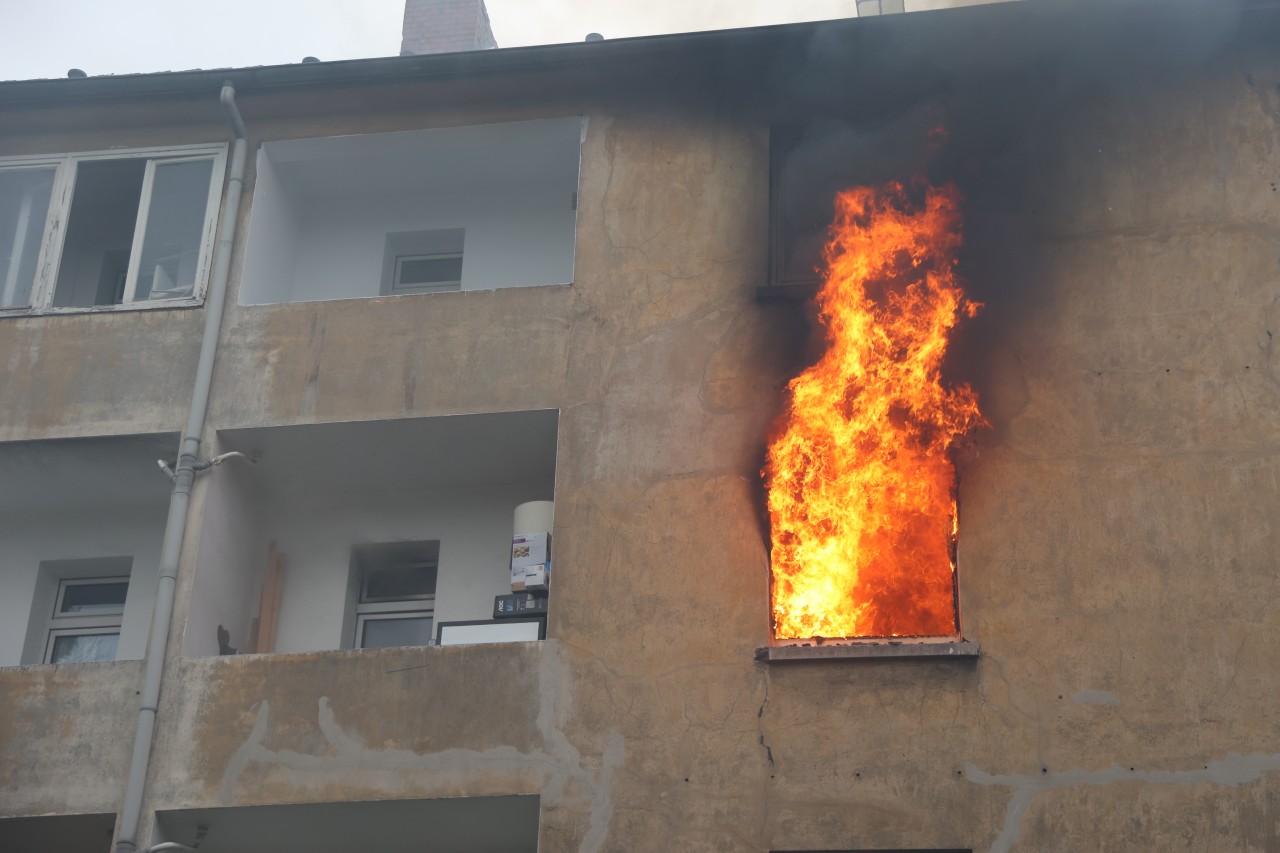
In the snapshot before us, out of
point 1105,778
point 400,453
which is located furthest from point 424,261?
point 1105,778

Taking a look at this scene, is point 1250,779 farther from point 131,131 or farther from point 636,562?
point 131,131

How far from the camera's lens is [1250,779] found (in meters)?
11.6

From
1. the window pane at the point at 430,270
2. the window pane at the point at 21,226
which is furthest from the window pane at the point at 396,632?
the window pane at the point at 21,226

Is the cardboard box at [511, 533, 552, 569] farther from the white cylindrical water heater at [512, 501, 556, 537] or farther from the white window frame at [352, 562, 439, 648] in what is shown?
the white window frame at [352, 562, 439, 648]

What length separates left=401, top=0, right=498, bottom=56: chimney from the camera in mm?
19719

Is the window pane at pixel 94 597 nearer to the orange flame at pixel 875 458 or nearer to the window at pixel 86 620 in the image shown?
the window at pixel 86 620

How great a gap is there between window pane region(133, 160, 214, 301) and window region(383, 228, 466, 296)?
6.42ft

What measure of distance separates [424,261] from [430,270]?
0.14m

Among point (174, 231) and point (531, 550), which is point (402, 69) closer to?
point (174, 231)

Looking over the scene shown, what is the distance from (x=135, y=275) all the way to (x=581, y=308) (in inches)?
174

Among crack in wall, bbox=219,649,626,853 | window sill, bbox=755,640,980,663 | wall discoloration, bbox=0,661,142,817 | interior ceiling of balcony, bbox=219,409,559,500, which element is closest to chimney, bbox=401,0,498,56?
interior ceiling of balcony, bbox=219,409,559,500

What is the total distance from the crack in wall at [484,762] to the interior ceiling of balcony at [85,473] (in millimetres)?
3020

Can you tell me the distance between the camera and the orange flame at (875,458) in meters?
13.2

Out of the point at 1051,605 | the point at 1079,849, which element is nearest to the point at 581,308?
the point at 1051,605
